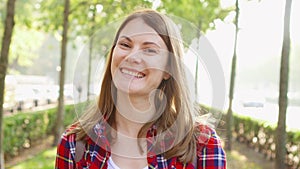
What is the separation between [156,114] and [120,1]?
14.5ft

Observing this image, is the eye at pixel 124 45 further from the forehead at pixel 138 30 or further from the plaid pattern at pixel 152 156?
the plaid pattern at pixel 152 156

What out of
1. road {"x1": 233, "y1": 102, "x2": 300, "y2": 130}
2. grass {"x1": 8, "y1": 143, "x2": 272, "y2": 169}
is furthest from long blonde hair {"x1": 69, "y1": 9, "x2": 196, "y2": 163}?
road {"x1": 233, "y1": 102, "x2": 300, "y2": 130}

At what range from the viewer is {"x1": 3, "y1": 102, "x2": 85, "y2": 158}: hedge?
8734 mm

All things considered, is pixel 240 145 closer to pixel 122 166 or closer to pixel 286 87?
pixel 286 87

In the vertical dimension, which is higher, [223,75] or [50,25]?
[50,25]

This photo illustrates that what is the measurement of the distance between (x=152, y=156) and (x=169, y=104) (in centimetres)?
23

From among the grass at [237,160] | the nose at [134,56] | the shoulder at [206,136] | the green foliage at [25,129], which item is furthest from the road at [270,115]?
the nose at [134,56]

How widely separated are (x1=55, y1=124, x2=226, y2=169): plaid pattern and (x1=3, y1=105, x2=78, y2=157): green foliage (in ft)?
21.7

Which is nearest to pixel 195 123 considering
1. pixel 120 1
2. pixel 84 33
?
pixel 120 1

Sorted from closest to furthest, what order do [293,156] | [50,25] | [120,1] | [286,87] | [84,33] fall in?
[286,87]
[120,1]
[293,156]
[50,25]
[84,33]

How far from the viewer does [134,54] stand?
1.43 metres

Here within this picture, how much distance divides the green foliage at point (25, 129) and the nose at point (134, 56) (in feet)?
22.4

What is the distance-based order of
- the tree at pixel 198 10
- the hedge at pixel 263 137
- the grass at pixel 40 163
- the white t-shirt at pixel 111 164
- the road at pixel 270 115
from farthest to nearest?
the road at pixel 270 115 → the hedge at pixel 263 137 → the tree at pixel 198 10 → the grass at pixel 40 163 → the white t-shirt at pixel 111 164

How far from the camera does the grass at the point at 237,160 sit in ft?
24.6
